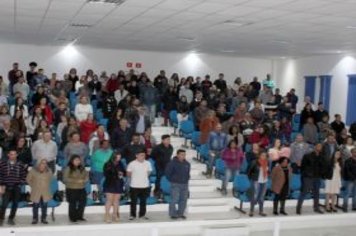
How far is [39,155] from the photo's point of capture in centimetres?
1084

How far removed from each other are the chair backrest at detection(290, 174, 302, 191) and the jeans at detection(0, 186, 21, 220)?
643cm

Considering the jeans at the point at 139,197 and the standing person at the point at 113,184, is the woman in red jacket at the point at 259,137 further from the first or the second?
the standing person at the point at 113,184

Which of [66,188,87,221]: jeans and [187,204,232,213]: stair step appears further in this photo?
[187,204,232,213]: stair step

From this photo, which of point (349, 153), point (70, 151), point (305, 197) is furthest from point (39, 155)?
point (349, 153)

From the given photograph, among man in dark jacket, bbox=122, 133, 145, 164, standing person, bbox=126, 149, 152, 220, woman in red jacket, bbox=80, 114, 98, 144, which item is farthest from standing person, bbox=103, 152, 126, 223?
woman in red jacket, bbox=80, 114, 98, 144

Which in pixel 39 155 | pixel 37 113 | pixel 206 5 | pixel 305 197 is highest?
pixel 206 5

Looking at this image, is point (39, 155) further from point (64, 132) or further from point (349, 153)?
point (349, 153)

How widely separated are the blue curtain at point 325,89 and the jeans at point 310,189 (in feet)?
33.3

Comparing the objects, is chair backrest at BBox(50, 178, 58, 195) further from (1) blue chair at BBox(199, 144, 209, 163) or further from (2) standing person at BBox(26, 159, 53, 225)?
(1) blue chair at BBox(199, 144, 209, 163)

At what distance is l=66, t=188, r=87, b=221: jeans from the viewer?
10.1m

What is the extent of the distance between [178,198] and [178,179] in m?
0.45

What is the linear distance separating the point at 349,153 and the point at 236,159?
3.16m

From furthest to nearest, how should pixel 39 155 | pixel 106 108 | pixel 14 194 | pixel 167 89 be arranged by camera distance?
1. pixel 167 89
2. pixel 106 108
3. pixel 39 155
4. pixel 14 194

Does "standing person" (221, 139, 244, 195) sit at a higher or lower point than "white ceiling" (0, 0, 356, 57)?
lower
